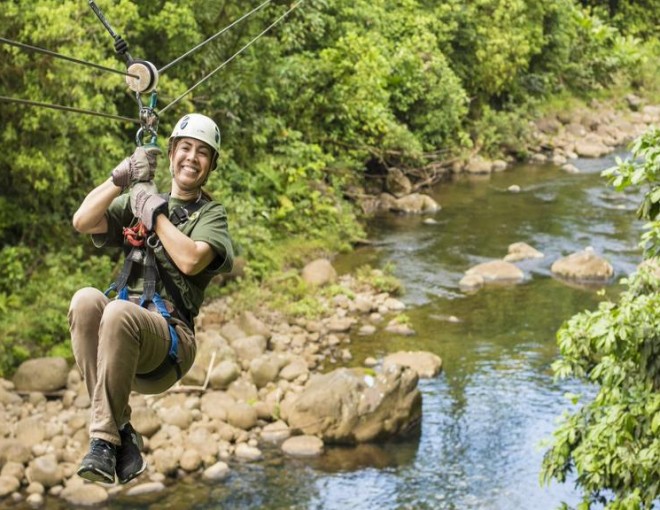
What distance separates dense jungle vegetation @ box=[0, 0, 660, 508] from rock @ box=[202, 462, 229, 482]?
3.07 metres

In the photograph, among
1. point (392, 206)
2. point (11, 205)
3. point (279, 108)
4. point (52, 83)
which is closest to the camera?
point (52, 83)

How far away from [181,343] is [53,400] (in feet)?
28.5

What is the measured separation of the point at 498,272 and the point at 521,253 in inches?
52.9

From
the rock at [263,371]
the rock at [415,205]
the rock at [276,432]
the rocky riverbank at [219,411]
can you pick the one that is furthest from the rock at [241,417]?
the rock at [415,205]

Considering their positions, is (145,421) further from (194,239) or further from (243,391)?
(194,239)

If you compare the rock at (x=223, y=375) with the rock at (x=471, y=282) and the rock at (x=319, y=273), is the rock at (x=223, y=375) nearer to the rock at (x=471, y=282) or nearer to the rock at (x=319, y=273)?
the rock at (x=319, y=273)

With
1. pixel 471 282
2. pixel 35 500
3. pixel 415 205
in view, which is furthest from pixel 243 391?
pixel 415 205

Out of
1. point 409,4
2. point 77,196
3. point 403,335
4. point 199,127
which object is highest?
point 409,4

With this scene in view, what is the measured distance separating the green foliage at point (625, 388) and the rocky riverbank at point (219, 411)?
4.98m

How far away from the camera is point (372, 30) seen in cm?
2425

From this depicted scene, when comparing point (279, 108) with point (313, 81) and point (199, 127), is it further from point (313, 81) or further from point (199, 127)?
point (199, 127)

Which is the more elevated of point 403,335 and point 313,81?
point 313,81

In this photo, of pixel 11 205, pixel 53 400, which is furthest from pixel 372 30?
pixel 53 400

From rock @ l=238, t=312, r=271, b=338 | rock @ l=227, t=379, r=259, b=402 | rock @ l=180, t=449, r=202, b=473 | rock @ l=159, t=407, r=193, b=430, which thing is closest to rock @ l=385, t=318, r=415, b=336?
→ rock @ l=238, t=312, r=271, b=338
